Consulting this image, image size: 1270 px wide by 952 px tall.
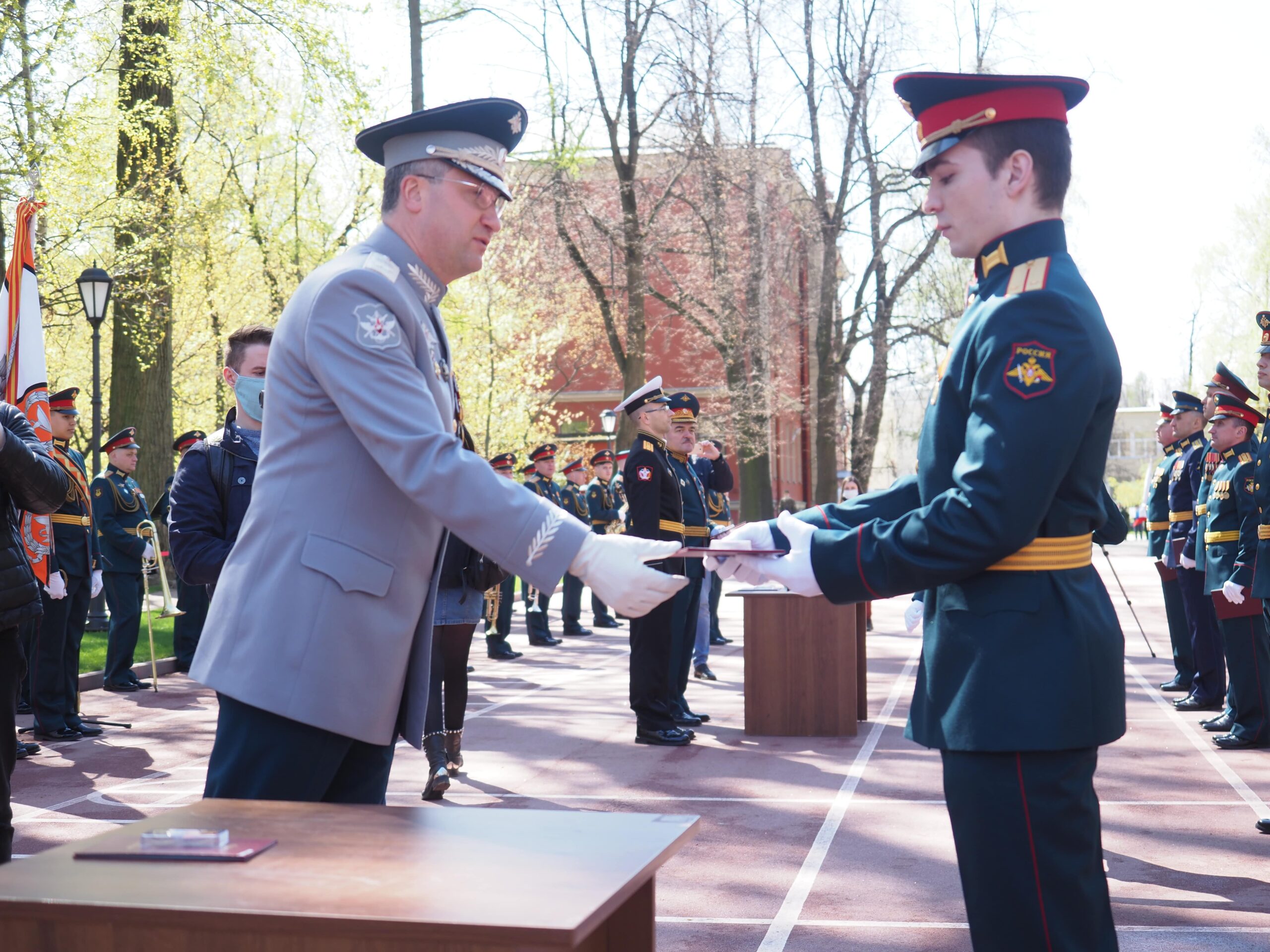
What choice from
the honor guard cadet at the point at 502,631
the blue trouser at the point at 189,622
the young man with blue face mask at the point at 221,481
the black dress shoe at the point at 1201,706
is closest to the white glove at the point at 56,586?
the young man with blue face mask at the point at 221,481

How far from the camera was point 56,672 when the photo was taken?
888 centimetres

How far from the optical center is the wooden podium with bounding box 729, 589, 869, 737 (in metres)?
8.55

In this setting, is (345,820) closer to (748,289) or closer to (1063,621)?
(1063,621)

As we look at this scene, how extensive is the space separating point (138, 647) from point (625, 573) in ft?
42.7

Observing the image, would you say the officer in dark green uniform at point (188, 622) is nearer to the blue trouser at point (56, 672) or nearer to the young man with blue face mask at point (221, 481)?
the blue trouser at point (56, 672)

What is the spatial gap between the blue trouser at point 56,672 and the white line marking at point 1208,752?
693 centimetres

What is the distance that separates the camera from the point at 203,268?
81.2ft

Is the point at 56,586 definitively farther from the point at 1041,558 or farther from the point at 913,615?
the point at 1041,558

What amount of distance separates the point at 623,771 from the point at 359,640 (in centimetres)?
524

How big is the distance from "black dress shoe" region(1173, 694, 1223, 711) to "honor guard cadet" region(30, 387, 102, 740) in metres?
7.98

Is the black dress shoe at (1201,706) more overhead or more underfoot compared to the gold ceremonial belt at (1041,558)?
more underfoot

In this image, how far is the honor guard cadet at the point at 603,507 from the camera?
17.4 m

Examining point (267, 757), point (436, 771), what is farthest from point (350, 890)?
point (436, 771)

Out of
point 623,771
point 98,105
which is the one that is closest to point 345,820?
point 623,771
